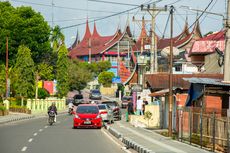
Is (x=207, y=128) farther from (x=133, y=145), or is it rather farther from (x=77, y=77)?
(x=77, y=77)

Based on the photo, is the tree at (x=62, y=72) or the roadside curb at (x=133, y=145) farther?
the tree at (x=62, y=72)

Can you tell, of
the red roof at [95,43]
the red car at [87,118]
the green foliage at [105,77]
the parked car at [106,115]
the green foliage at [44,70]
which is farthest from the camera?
the red roof at [95,43]

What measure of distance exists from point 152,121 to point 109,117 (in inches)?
168

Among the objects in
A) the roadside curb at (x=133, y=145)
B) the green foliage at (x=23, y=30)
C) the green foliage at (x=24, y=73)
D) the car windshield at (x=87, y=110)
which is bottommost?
the roadside curb at (x=133, y=145)

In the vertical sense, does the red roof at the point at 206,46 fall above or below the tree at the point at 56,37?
below

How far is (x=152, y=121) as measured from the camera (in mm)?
43250

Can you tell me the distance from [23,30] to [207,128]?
2663 inches

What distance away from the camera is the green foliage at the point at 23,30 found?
88000 millimetres

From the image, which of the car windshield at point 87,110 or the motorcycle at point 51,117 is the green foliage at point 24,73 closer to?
the motorcycle at point 51,117

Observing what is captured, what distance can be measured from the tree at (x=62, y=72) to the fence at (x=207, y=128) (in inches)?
2391

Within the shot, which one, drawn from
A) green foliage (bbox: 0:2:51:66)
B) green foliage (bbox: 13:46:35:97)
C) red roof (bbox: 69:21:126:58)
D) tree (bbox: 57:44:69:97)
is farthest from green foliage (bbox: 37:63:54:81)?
red roof (bbox: 69:21:126:58)

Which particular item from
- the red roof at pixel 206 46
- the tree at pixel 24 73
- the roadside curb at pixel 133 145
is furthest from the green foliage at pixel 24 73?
the roadside curb at pixel 133 145

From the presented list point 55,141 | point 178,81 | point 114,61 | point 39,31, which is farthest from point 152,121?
point 114,61

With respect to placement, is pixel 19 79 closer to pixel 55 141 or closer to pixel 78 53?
pixel 55 141
